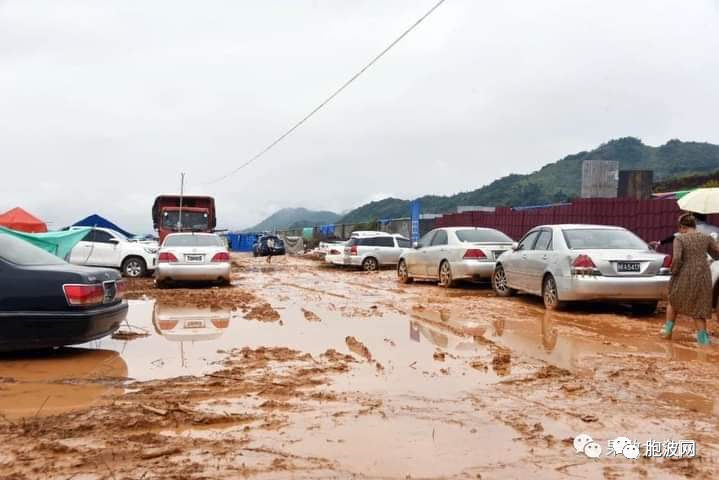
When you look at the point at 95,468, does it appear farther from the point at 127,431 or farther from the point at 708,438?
the point at 708,438

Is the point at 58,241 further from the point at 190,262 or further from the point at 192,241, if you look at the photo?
the point at 190,262

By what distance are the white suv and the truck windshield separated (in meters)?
5.60

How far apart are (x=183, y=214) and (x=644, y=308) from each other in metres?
17.5

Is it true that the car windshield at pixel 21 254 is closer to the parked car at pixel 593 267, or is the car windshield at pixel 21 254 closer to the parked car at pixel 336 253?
the parked car at pixel 593 267

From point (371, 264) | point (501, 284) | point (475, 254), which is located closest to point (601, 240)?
point (501, 284)

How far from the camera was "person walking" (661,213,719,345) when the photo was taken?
7375 mm

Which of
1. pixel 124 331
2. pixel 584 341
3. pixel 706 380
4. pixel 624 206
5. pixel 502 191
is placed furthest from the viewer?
pixel 502 191

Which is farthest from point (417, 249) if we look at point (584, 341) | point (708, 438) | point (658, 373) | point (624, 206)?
point (708, 438)

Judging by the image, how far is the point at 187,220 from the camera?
23188mm

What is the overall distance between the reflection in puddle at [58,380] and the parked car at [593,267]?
6722mm

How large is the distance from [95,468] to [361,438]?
1579 millimetres

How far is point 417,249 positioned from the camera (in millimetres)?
16344

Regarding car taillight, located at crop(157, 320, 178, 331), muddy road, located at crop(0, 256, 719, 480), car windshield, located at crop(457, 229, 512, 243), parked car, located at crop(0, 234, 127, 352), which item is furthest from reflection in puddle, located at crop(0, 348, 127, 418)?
car windshield, located at crop(457, 229, 512, 243)

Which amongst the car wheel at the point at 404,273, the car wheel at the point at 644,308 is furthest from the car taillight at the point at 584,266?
the car wheel at the point at 404,273
